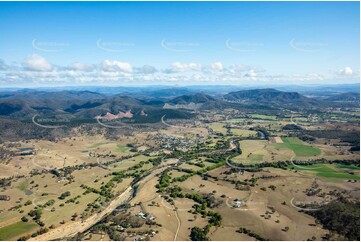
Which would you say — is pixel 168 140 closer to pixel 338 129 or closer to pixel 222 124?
pixel 222 124

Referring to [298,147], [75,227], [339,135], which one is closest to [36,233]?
[75,227]

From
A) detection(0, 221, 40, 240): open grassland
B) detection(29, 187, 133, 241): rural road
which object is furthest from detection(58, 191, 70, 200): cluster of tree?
detection(29, 187, 133, 241): rural road

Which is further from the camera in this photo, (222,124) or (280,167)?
(222,124)

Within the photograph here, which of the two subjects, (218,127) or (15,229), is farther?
(218,127)

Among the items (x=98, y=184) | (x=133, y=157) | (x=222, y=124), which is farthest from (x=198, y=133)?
(x=98, y=184)

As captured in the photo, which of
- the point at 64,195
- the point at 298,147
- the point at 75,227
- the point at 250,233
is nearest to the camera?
the point at 250,233

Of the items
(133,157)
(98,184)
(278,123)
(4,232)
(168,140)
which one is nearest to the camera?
(4,232)

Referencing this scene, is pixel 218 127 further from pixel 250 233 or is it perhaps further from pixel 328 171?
pixel 250 233

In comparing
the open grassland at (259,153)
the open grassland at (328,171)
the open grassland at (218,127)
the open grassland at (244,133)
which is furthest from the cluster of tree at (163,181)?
the open grassland at (218,127)

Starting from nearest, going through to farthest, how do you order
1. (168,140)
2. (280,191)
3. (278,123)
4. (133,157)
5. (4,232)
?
(4,232)
(280,191)
(133,157)
(168,140)
(278,123)
